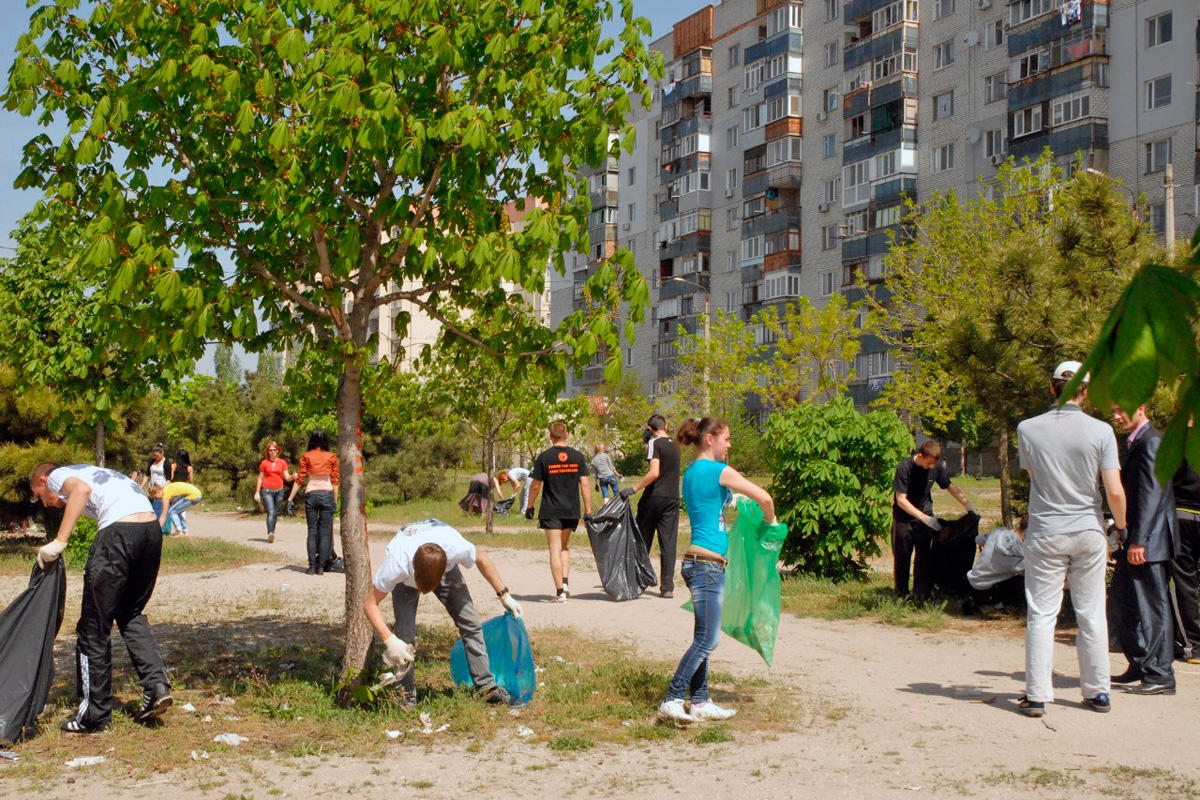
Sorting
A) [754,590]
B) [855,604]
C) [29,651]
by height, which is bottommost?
[855,604]

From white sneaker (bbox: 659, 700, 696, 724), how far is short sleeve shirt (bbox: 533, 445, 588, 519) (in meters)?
6.29

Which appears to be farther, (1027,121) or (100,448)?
(1027,121)

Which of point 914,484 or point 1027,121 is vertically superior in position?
point 1027,121

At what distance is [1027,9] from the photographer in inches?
1877

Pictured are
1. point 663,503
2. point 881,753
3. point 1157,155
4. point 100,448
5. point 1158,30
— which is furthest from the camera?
point 1157,155

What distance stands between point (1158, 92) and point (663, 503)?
35.5 meters

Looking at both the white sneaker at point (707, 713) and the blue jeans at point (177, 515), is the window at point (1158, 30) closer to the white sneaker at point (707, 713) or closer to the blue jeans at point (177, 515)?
the blue jeans at point (177, 515)

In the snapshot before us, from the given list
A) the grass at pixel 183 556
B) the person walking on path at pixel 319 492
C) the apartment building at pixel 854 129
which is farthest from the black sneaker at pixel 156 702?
the apartment building at pixel 854 129

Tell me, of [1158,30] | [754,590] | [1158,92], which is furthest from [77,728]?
[1158,30]

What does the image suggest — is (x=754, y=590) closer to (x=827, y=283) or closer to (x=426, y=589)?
(x=426, y=589)

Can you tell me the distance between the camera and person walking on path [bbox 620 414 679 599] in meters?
14.1

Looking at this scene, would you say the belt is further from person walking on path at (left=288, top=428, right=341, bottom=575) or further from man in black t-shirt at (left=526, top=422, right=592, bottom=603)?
person walking on path at (left=288, top=428, right=341, bottom=575)

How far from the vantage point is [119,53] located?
27.2 ft

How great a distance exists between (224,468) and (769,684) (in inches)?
1270
